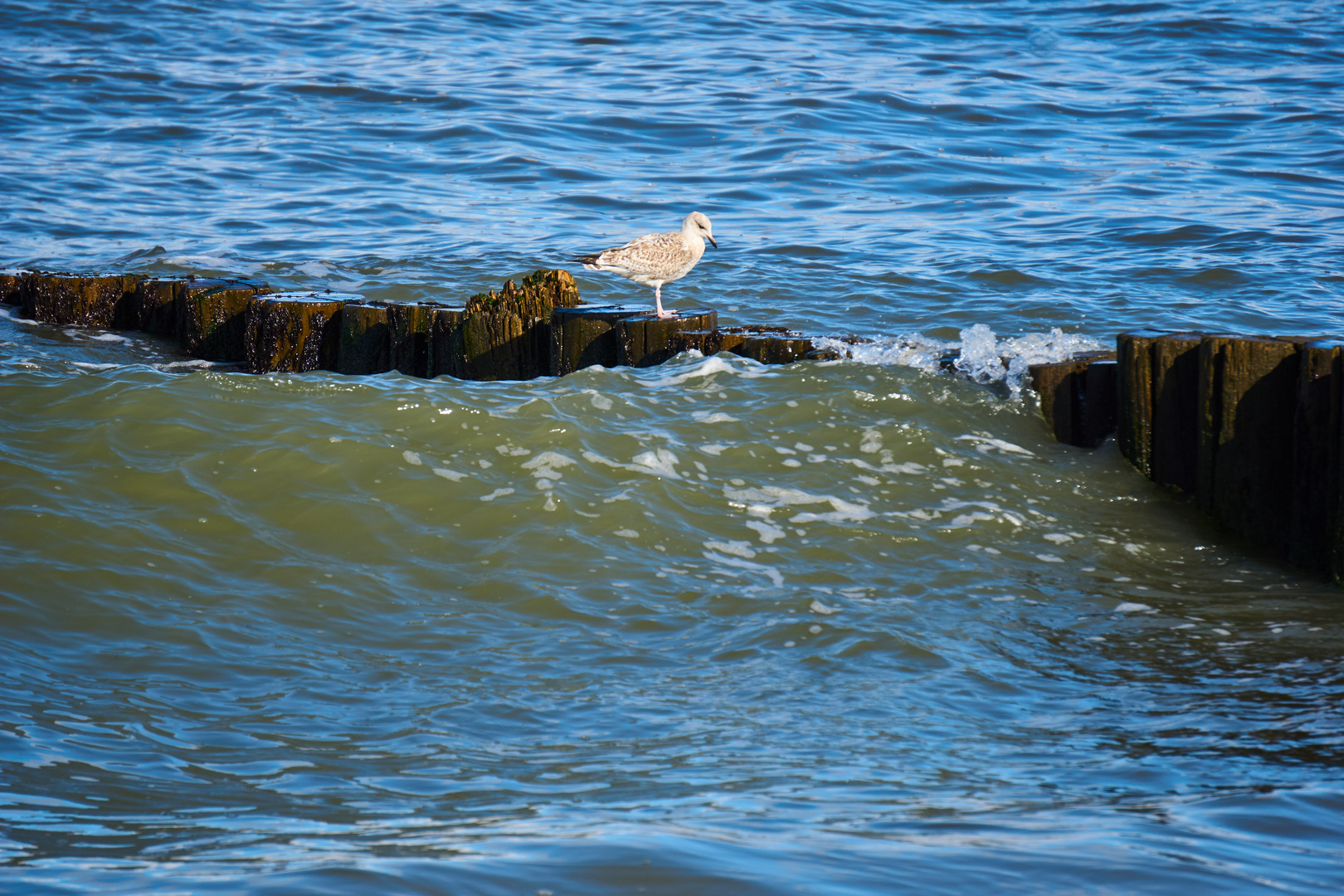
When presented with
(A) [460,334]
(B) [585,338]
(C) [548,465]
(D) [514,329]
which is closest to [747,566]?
(C) [548,465]

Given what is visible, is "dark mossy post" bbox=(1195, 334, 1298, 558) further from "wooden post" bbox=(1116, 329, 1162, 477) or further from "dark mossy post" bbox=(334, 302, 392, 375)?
"dark mossy post" bbox=(334, 302, 392, 375)

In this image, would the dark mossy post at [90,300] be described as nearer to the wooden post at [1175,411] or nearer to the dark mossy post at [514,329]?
the dark mossy post at [514,329]

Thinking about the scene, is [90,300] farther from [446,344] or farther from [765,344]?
[765,344]

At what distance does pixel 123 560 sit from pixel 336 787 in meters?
2.11

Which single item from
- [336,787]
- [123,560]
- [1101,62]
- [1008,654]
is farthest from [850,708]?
[1101,62]

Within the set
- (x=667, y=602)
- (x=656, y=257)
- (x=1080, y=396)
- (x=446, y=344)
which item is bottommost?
(x=667, y=602)

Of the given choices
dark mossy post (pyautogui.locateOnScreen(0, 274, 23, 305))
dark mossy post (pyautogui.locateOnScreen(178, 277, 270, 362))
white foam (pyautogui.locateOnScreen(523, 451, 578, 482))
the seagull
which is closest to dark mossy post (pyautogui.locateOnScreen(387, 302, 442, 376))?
the seagull

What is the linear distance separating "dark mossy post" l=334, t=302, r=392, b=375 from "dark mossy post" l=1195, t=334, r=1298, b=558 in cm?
506

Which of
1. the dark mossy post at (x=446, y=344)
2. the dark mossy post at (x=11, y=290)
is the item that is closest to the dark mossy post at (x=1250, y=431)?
the dark mossy post at (x=446, y=344)

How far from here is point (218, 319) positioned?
29.0ft

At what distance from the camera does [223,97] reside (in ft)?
60.8

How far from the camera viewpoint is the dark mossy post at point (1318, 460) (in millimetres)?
5023

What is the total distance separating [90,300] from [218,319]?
166 cm

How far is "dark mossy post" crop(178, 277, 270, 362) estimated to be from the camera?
28.9 ft
